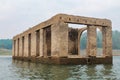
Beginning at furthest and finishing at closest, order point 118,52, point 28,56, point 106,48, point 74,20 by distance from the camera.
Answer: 1. point 118,52
2. point 28,56
3. point 106,48
4. point 74,20

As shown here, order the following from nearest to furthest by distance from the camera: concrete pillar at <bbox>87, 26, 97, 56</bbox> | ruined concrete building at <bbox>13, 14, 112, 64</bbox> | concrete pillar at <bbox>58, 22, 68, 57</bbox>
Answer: concrete pillar at <bbox>58, 22, 68, 57</bbox>, ruined concrete building at <bbox>13, 14, 112, 64</bbox>, concrete pillar at <bbox>87, 26, 97, 56</bbox>

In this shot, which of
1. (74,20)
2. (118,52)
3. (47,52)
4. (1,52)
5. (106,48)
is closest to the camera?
(74,20)

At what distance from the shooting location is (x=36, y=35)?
33500 mm

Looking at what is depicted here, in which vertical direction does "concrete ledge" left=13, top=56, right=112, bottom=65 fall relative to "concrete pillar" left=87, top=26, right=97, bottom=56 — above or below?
below

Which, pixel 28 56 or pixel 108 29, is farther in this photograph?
pixel 28 56

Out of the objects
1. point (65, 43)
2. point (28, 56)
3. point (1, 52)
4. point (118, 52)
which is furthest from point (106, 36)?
point (118, 52)

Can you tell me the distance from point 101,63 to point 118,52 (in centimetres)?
11361

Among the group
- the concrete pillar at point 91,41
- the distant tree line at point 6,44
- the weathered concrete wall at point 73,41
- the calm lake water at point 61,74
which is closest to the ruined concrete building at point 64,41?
the concrete pillar at point 91,41

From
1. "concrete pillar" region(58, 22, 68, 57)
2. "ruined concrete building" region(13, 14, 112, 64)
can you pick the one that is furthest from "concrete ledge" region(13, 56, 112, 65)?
"concrete pillar" region(58, 22, 68, 57)

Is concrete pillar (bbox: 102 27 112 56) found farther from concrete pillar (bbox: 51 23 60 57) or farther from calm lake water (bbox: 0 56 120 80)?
calm lake water (bbox: 0 56 120 80)

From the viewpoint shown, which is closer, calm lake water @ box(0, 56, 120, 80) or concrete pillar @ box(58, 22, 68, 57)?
calm lake water @ box(0, 56, 120, 80)

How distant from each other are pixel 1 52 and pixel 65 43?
347 ft

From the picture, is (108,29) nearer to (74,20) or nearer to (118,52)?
(74,20)

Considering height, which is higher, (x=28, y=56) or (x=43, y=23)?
(x=43, y=23)
